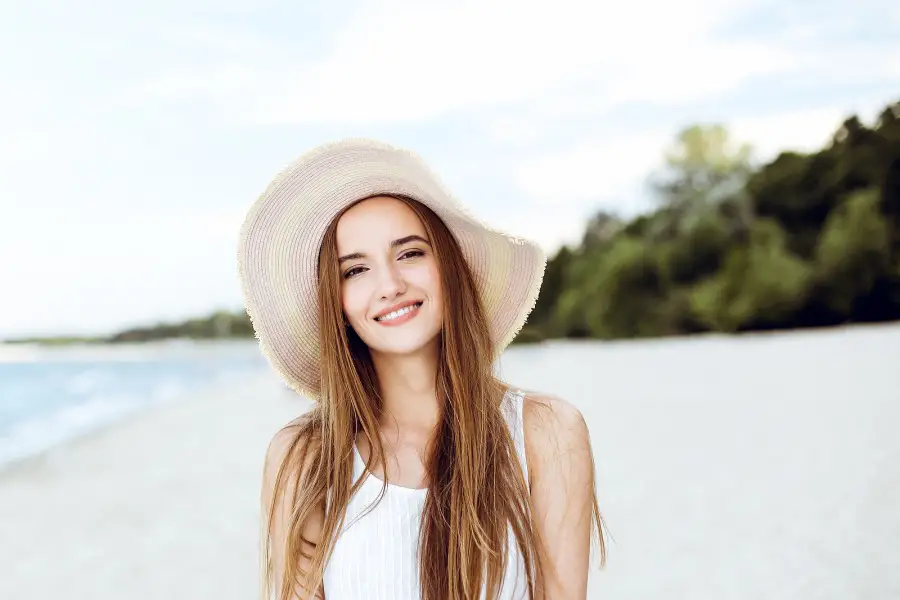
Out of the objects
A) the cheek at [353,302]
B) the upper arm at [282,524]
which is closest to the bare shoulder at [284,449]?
the upper arm at [282,524]

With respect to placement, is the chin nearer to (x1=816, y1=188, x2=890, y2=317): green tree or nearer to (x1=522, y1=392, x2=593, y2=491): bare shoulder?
(x1=522, y1=392, x2=593, y2=491): bare shoulder

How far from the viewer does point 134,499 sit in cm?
741

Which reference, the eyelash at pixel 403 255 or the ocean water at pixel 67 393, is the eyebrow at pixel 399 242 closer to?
the eyelash at pixel 403 255

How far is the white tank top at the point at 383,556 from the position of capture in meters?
1.81

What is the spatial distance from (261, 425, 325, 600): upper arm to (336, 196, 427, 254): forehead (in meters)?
0.45

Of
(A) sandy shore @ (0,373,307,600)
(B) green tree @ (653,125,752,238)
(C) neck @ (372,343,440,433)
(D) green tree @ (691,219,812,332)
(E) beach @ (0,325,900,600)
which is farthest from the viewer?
(B) green tree @ (653,125,752,238)

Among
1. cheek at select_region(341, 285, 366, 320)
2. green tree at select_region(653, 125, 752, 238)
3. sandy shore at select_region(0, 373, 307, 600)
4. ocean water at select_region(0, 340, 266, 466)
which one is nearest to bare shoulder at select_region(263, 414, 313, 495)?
cheek at select_region(341, 285, 366, 320)

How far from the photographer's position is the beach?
165 inches

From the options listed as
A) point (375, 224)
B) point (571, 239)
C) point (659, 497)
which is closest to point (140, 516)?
point (659, 497)

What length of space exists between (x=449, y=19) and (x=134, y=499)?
20283 mm

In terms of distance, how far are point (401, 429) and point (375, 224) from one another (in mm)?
476

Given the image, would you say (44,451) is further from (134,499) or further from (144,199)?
(144,199)

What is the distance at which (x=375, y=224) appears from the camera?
1.90 m

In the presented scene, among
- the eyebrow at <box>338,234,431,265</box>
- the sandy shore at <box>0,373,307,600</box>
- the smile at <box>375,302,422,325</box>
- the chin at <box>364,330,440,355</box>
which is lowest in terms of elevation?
the sandy shore at <box>0,373,307,600</box>
